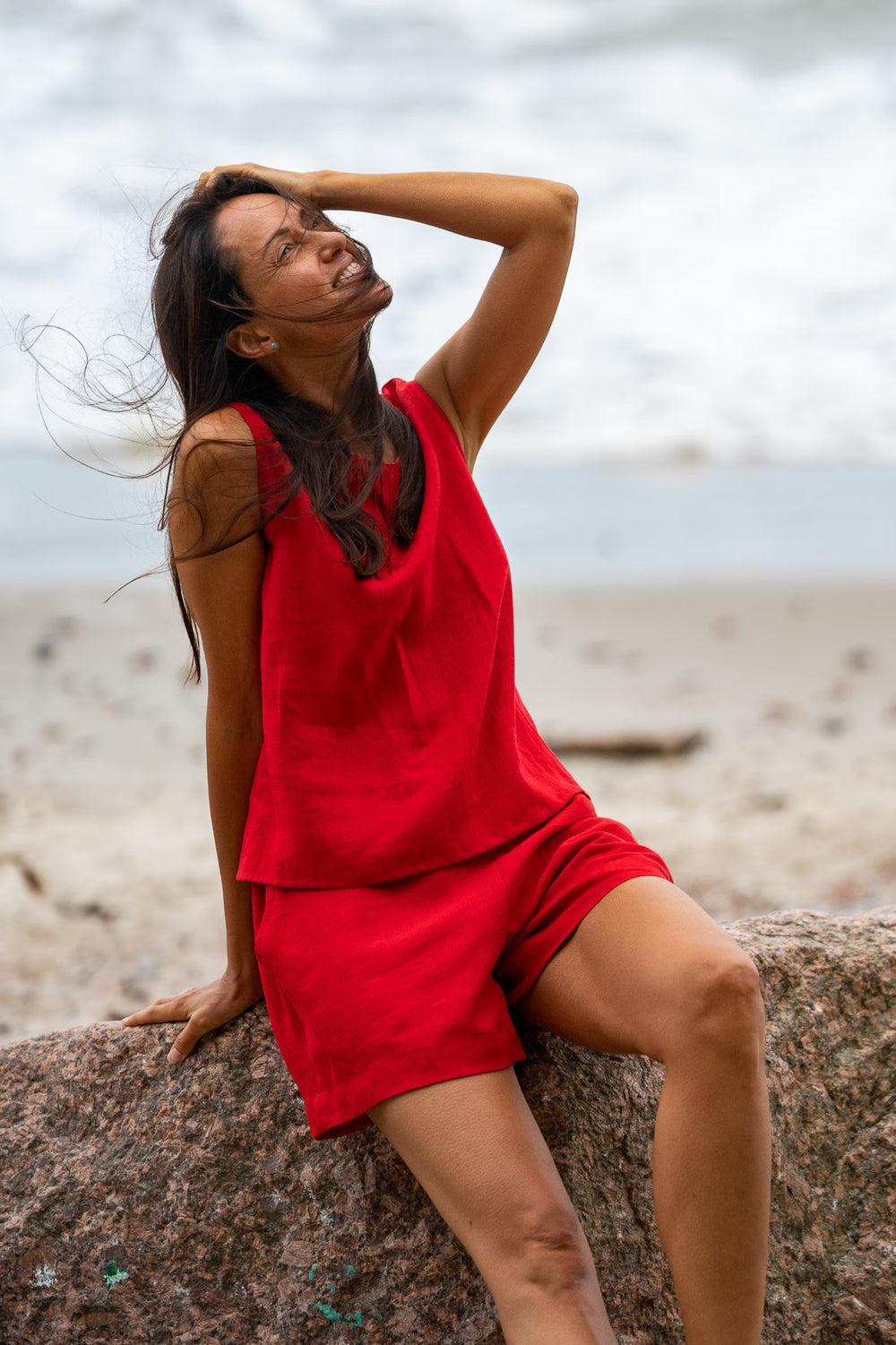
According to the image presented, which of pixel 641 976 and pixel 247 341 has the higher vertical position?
pixel 247 341

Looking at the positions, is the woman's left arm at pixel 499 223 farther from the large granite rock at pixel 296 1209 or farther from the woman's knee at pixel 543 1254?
the woman's knee at pixel 543 1254

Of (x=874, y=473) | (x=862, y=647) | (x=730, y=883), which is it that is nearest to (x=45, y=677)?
(x=730, y=883)

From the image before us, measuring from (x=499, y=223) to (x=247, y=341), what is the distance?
449 mm

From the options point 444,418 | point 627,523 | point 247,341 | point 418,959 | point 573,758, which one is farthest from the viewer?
point 627,523

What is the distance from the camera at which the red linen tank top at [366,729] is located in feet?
6.04

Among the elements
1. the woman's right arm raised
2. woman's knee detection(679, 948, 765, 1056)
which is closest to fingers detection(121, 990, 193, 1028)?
the woman's right arm raised

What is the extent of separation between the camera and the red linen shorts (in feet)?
5.57

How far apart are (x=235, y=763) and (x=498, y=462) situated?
341 inches

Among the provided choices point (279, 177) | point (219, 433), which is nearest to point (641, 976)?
point (219, 433)

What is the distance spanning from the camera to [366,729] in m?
1.90

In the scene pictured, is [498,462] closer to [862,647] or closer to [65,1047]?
[862,647]

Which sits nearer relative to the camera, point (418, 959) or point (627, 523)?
point (418, 959)

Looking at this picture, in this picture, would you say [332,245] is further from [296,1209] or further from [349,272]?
[296,1209]

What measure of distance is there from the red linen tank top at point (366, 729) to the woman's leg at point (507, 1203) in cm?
34
